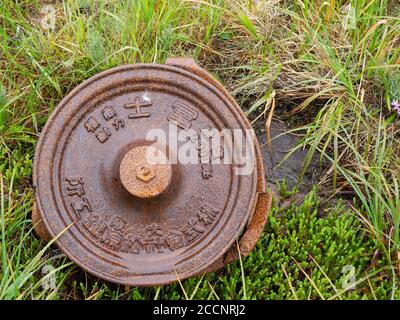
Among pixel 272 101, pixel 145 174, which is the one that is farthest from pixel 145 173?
pixel 272 101

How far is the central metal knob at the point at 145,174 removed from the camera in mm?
2324

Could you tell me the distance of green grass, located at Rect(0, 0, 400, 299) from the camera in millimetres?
2656

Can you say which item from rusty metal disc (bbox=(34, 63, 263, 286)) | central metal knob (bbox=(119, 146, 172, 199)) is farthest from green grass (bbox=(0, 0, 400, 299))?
central metal knob (bbox=(119, 146, 172, 199))

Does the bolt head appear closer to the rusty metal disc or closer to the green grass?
the rusty metal disc

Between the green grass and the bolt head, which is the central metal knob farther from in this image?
the green grass

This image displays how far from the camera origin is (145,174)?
232 centimetres

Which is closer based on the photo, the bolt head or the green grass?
the bolt head

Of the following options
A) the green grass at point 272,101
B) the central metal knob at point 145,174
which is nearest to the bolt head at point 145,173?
A: the central metal knob at point 145,174

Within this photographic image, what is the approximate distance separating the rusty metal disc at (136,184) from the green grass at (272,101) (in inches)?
9.4

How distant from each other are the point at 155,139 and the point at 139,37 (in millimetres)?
897

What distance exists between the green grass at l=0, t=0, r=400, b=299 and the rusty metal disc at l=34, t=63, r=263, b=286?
239 mm

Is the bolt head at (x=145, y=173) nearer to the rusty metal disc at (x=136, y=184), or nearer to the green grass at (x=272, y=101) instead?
the rusty metal disc at (x=136, y=184)

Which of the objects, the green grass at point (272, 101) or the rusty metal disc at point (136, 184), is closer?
the rusty metal disc at point (136, 184)

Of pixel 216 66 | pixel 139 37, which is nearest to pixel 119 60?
pixel 139 37
